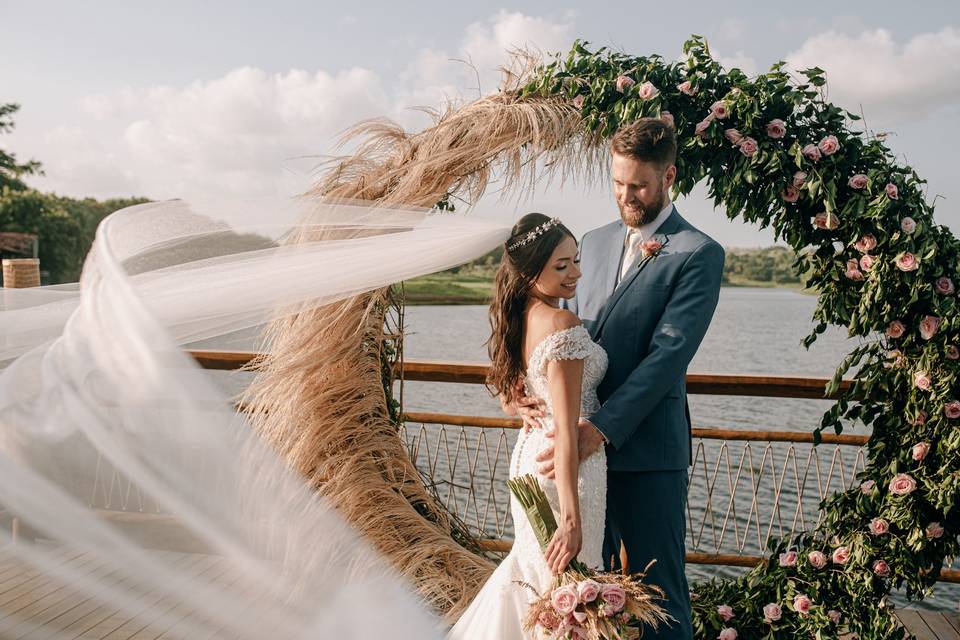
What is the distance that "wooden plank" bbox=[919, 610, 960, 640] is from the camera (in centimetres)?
320

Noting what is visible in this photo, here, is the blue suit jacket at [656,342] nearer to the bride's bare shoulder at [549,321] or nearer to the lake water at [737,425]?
the bride's bare shoulder at [549,321]

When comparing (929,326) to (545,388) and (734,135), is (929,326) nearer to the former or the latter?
(734,135)

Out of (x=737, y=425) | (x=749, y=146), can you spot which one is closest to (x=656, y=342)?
(x=749, y=146)

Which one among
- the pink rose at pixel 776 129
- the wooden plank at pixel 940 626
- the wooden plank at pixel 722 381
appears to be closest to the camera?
the pink rose at pixel 776 129

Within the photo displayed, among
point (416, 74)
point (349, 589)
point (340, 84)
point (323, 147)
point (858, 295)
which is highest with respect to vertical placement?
point (340, 84)

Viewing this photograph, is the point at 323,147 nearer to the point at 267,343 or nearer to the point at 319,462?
the point at 267,343

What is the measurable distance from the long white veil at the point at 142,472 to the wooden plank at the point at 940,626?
2.50 metres

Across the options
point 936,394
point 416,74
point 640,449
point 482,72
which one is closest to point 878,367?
point 936,394

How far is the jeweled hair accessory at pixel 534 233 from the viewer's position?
216 cm

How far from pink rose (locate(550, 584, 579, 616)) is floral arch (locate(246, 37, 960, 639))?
103 cm

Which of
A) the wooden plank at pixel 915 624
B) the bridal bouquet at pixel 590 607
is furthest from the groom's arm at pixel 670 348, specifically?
the wooden plank at pixel 915 624

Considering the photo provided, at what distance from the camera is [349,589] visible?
2.57 m

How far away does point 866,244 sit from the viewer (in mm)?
2779

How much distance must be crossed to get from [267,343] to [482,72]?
140cm
